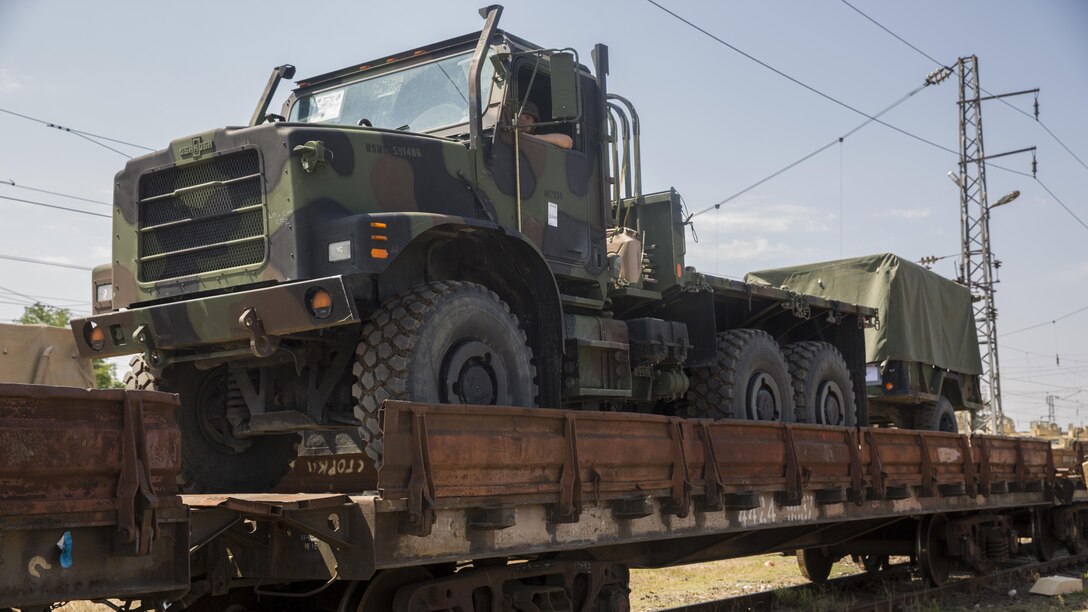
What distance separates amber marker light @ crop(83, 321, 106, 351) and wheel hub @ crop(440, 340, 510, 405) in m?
2.22

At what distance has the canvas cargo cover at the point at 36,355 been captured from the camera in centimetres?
1245

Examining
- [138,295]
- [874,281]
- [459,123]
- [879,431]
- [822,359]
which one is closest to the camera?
[138,295]

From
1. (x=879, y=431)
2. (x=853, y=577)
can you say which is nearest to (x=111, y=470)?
(x=879, y=431)

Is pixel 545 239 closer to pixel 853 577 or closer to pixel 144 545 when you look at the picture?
pixel 144 545

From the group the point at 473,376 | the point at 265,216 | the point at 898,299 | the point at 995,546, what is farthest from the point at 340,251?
the point at 898,299

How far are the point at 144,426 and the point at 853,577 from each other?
8.81m

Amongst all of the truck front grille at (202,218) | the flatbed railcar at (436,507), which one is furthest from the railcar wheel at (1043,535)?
the truck front grille at (202,218)

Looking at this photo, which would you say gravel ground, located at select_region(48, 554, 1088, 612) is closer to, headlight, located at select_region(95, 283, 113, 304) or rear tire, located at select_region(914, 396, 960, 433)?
rear tire, located at select_region(914, 396, 960, 433)

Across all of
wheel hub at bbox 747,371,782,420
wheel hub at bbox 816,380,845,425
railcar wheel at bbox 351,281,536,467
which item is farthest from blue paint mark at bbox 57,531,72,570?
wheel hub at bbox 816,380,845,425

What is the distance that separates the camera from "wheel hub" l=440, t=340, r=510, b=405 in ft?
20.5

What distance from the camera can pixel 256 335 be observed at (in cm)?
611

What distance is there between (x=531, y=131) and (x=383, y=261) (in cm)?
241

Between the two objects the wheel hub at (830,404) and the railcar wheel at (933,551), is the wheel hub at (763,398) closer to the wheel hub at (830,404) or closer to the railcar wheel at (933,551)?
the wheel hub at (830,404)

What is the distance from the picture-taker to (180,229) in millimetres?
6797
